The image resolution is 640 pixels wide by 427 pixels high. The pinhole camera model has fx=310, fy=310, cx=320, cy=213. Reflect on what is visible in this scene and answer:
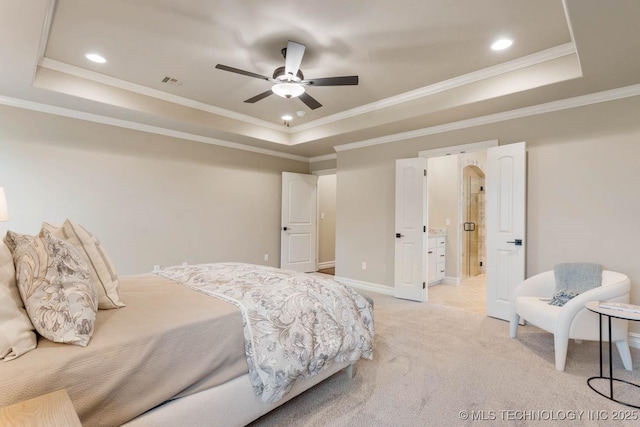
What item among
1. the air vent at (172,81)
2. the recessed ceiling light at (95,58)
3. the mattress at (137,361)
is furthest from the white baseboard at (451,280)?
the recessed ceiling light at (95,58)

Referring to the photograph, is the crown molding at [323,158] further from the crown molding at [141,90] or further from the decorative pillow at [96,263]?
the decorative pillow at [96,263]

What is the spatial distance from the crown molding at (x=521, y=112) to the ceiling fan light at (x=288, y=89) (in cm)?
233

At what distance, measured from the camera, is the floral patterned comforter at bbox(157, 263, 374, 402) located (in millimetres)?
1641

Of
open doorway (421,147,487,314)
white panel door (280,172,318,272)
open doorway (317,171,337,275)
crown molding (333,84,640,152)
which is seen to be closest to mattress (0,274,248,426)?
crown molding (333,84,640,152)

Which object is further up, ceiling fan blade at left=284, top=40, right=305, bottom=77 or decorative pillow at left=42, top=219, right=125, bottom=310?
ceiling fan blade at left=284, top=40, right=305, bottom=77

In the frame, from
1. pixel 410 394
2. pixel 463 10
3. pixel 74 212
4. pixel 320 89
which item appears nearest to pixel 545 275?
pixel 410 394

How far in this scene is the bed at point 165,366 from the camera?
Result: 1139mm

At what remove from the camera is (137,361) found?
130 cm

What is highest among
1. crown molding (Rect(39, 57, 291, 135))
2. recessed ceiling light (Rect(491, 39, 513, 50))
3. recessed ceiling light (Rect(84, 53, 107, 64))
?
recessed ceiling light (Rect(491, 39, 513, 50))

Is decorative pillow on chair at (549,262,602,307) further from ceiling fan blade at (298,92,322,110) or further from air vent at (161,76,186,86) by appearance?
air vent at (161,76,186,86)

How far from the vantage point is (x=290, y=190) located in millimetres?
6223

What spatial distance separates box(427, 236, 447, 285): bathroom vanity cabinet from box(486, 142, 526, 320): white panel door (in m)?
1.63

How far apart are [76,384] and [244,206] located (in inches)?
180

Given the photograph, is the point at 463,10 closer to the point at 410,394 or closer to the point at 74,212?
the point at 410,394
